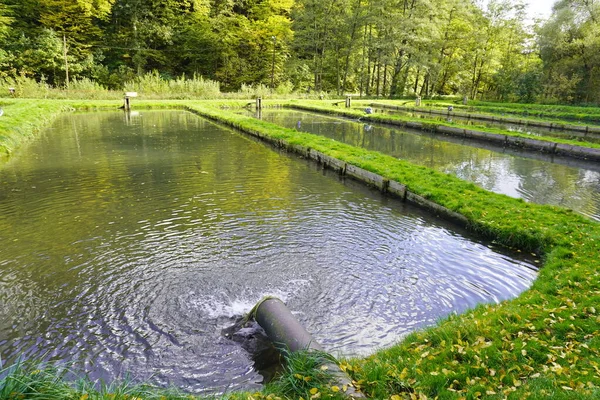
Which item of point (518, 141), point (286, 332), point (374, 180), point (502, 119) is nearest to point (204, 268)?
point (286, 332)

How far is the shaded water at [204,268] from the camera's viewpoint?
420 centimetres

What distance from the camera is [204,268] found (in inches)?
229

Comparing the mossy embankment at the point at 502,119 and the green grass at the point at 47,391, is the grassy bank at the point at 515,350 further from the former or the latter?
the mossy embankment at the point at 502,119

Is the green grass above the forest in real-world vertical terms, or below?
below

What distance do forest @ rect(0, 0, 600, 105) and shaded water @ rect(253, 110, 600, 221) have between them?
64.7 feet

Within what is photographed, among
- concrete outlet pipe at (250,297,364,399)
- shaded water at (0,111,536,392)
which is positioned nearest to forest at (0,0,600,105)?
shaded water at (0,111,536,392)

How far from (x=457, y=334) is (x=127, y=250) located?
4843 mm

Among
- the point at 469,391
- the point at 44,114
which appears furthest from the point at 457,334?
the point at 44,114

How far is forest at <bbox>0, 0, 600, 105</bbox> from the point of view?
3212 centimetres

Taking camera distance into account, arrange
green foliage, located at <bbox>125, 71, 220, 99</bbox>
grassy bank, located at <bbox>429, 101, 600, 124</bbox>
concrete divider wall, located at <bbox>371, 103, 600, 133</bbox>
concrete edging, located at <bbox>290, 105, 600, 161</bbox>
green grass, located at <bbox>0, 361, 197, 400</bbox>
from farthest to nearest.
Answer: green foliage, located at <bbox>125, 71, 220, 99</bbox>
grassy bank, located at <bbox>429, 101, 600, 124</bbox>
concrete divider wall, located at <bbox>371, 103, 600, 133</bbox>
concrete edging, located at <bbox>290, 105, 600, 161</bbox>
green grass, located at <bbox>0, 361, 197, 400</bbox>

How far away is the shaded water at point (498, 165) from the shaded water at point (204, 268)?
11.5 ft

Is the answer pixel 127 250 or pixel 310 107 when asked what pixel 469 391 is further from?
pixel 310 107

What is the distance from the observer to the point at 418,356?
3652 mm

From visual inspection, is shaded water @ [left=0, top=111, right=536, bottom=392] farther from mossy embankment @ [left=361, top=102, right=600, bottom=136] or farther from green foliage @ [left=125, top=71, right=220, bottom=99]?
green foliage @ [left=125, top=71, right=220, bottom=99]
